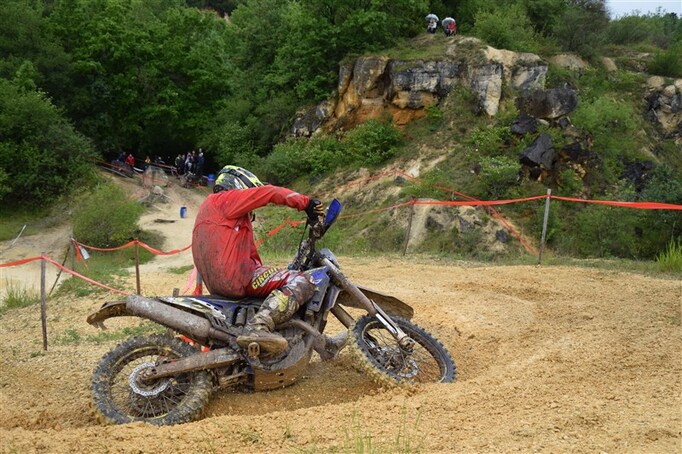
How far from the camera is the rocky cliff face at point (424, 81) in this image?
26.9 metres

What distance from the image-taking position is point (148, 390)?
493 cm

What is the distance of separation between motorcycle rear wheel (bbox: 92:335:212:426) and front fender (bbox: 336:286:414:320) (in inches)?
54.7

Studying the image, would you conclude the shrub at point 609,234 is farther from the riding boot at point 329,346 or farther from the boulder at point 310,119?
the boulder at point 310,119

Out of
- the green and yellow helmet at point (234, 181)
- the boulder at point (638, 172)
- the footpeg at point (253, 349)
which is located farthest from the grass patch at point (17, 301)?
the boulder at point (638, 172)

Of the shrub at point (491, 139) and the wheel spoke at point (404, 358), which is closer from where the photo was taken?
the wheel spoke at point (404, 358)

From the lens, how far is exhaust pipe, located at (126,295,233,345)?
509cm

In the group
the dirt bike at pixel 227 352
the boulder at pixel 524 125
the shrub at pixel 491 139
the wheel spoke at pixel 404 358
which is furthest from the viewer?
the boulder at pixel 524 125

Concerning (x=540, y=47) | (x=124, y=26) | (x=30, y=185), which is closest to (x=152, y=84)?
(x=124, y=26)

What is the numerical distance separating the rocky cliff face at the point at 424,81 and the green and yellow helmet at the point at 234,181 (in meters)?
22.5

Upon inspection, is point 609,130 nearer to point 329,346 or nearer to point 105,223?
point 105,223

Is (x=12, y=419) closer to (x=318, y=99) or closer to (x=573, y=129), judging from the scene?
(x=573, y=129)

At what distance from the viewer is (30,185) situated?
2917cm

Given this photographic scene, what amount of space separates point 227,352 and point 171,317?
532 millimetres

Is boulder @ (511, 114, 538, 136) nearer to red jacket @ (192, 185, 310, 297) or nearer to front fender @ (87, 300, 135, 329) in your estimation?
red jacket @ (192, 185, 310, 297)
